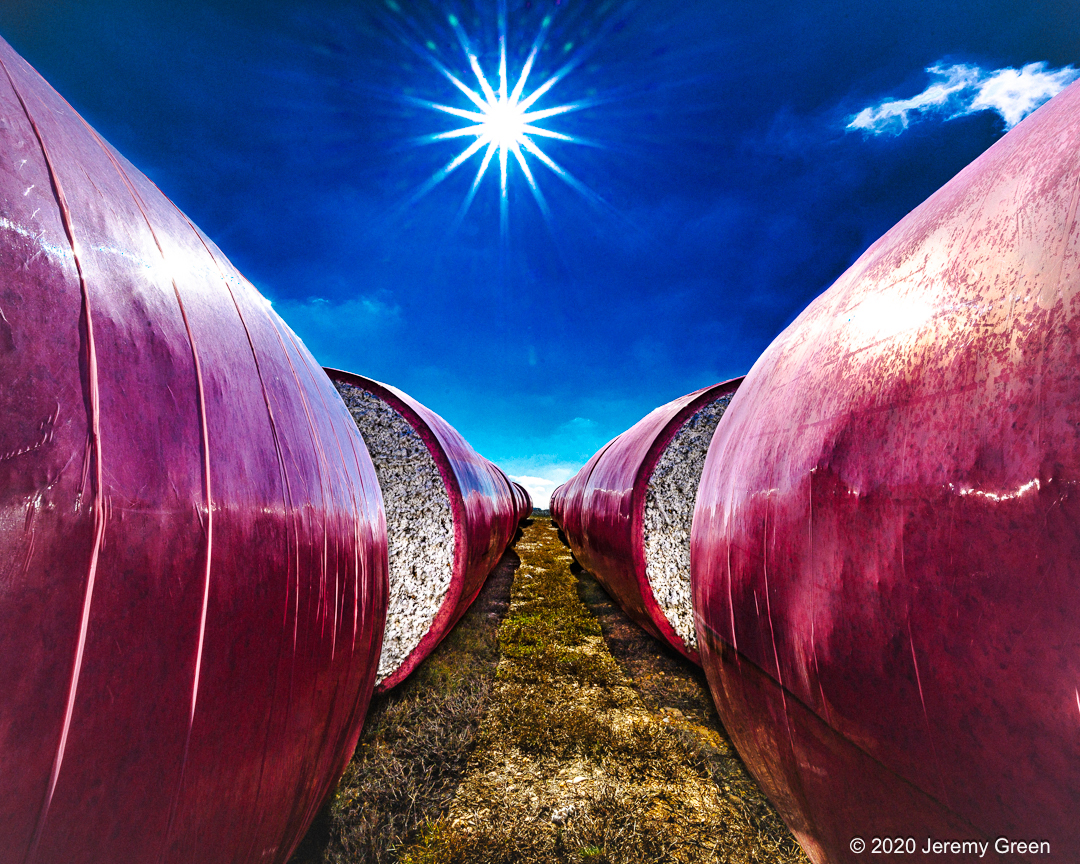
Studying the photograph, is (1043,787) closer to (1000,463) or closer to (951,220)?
(1000,463)

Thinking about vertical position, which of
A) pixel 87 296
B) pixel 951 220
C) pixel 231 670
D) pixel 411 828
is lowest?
pixel 411 828

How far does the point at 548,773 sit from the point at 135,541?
1.88m

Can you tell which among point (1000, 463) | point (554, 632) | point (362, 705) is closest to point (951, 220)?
point (1000, 463)

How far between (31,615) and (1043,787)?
1386mm

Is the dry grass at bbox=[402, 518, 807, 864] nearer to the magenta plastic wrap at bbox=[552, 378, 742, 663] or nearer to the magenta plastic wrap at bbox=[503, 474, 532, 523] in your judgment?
the magenta plastic wrap at bbox=[552, 378, 742, 663]

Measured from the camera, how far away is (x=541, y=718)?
221cm

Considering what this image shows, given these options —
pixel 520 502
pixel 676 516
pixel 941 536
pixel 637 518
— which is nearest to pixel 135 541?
pixel 941 536

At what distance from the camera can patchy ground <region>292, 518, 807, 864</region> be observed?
4.80ft

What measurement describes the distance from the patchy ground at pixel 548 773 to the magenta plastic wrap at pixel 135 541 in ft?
1.98

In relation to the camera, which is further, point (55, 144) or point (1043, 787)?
point (55, 144)

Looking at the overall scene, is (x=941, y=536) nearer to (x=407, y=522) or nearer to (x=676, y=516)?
(x=676, y=516)

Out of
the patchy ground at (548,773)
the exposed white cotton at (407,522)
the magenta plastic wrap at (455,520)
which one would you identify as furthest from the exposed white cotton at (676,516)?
the exposed white cotton at (407,522)

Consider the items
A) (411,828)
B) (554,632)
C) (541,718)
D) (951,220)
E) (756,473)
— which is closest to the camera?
(951,220)

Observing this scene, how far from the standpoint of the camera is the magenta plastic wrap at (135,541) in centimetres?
54
